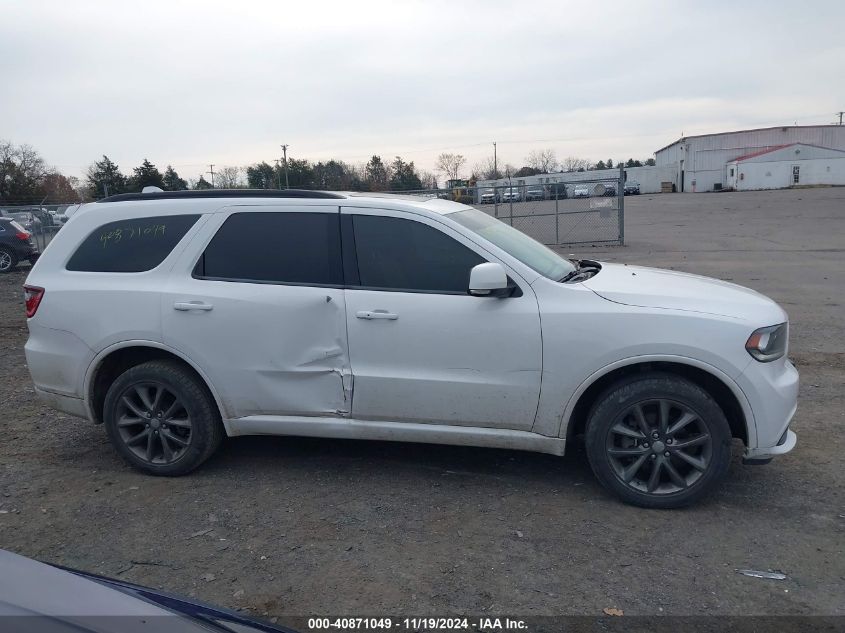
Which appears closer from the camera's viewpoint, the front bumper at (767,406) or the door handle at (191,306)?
the front bumper at (767,406)

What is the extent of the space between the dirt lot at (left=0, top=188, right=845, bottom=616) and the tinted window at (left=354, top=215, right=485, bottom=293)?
1305 mm

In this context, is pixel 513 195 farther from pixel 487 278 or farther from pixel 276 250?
pixel 487 278

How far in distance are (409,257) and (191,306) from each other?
4.74 ft

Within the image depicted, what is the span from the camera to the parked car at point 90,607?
1.80 meters

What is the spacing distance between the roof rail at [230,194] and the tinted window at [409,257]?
0.40m

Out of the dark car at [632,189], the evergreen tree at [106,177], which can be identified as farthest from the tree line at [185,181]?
the dark car at [632,189]

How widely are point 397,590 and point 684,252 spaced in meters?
16.6

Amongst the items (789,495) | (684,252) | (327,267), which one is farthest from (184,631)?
(684,252)

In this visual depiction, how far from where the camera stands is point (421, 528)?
161 inches

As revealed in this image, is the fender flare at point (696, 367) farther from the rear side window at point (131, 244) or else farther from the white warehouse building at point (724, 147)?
the white warehouse building at point (724, 147)

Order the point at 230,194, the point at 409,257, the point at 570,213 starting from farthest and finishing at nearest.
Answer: the point at 570,213 → the point at 230,194 → the point at 409,257

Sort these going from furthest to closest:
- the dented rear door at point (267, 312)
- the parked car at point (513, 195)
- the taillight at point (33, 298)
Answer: the parked car at point (513, 195) < the taillight at point (33, 298) < the dented rear door at point (267, 312)

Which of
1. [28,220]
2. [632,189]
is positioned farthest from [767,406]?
[632,189]

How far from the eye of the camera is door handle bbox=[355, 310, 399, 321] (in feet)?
14.5
